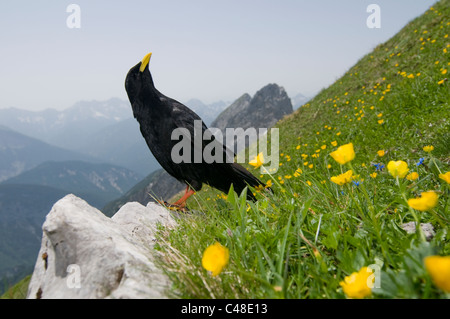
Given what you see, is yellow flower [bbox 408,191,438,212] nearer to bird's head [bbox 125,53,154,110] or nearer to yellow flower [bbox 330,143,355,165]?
yellow flower [bbox 330,143,355,165]

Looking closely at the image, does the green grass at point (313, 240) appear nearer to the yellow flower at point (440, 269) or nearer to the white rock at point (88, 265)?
the white rock at point (88, 265)

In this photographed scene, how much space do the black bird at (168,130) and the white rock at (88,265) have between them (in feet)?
8.38

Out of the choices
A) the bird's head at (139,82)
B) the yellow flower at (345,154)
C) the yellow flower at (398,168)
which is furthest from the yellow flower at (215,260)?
the bird's head at (139,82)

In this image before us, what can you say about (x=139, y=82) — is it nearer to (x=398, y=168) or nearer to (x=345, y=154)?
(x=345, y=154)

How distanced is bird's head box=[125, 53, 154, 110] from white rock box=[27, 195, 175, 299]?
302cm

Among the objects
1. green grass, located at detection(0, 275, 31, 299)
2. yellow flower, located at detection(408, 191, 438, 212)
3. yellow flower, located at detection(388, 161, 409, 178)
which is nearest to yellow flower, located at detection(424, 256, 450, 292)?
yellow flower, located at detection(408, 191, 438, 212)

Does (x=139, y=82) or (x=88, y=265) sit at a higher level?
(x=139, y=82)

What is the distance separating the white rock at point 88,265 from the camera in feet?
5.15

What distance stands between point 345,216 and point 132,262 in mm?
1467

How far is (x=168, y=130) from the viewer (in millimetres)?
4695

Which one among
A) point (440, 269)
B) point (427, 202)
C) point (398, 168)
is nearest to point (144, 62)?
point (398, 168)

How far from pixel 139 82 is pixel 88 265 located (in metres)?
3.84
